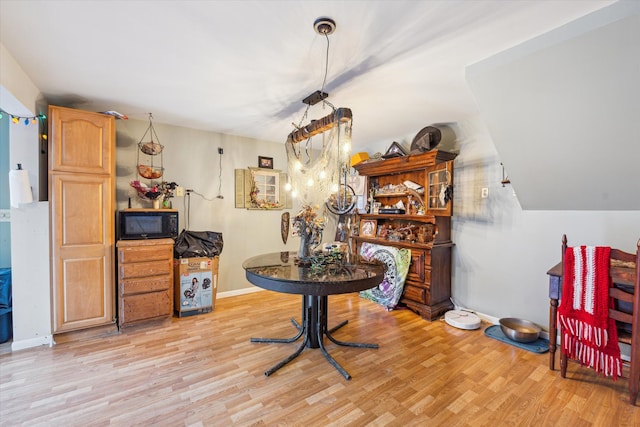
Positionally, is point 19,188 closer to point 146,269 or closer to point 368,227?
point 146,269

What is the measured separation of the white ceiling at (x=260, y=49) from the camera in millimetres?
1551

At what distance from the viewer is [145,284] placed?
3.03 meters

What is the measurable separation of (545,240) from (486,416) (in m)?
1.93

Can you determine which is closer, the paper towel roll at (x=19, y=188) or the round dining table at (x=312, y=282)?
the round dining table at (x=312, y=282)

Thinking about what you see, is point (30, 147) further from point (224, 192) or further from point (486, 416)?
point (486, 416)

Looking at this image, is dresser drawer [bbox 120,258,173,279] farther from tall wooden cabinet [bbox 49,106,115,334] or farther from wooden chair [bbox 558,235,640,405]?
wooden chair [bbox 558,235,640,405]

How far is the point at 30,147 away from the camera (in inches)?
100

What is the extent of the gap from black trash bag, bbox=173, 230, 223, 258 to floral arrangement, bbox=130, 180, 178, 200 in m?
0.52

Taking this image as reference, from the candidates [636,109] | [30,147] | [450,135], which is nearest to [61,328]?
[30,147]

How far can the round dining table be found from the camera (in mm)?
1929

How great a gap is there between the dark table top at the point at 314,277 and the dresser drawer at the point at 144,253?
4.20 feet

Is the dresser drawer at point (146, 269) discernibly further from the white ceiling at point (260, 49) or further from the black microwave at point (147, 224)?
the white ceiling at point (260, 49)

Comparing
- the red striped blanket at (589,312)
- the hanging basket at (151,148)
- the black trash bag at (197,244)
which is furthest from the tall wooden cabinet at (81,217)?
the red striped blanket at (589,312)

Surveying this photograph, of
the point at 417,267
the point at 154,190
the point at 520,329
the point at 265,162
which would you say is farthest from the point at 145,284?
the point at 520,329
